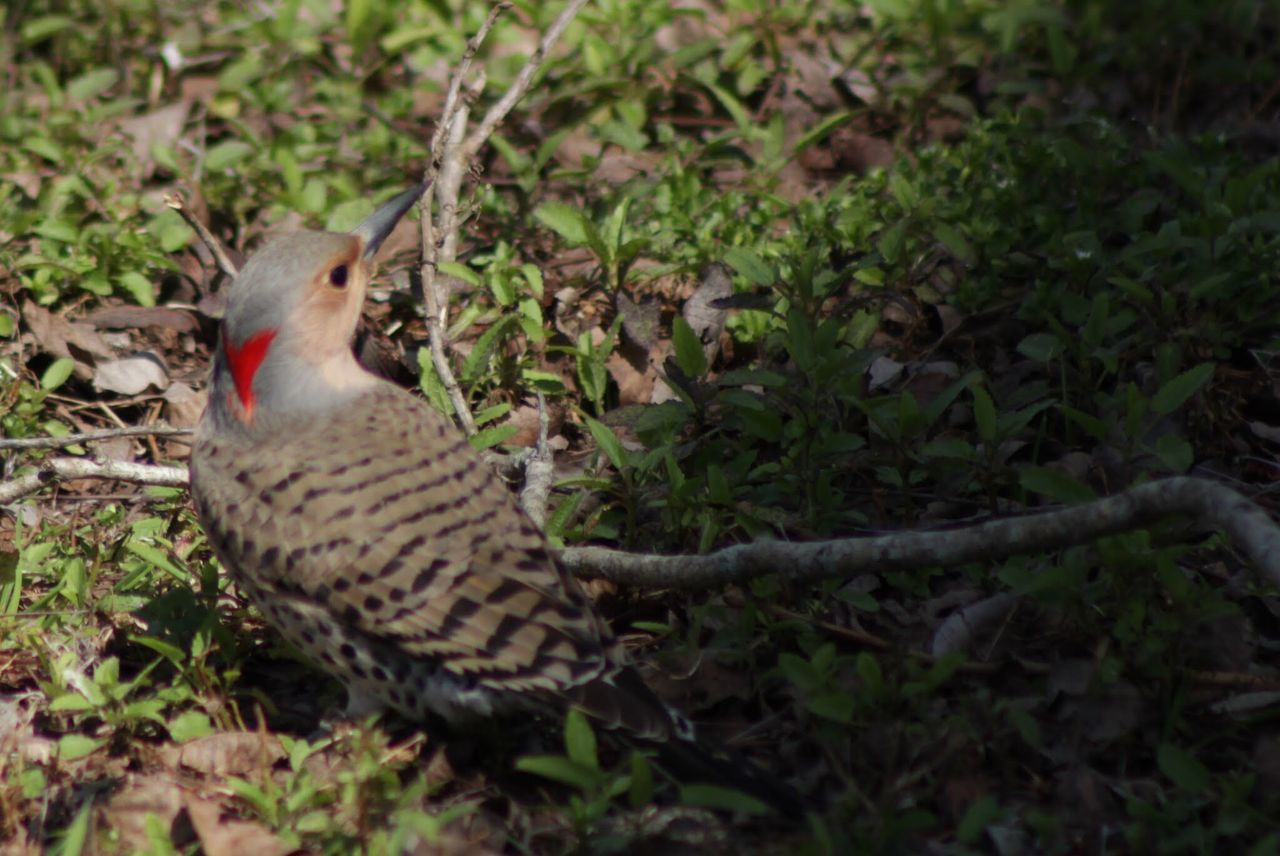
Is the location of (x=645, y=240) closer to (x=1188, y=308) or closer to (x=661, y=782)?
(x=1188, y=308)

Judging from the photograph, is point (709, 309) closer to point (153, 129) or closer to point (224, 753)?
point (224, 753)

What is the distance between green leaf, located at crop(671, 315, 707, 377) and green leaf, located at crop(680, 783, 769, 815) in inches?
73.9

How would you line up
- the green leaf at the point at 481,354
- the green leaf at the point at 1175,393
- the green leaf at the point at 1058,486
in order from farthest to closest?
the green leaf at the point at 481,354 → the green leaf at the point at 1175,393 → the green leaf at the point at 1058,486

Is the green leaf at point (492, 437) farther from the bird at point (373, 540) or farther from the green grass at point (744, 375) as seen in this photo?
the bird at point (373, 540)

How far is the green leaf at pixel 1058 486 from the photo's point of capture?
416 centimetres

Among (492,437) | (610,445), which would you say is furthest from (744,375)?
(492,437)

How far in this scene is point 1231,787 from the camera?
355 centimetres

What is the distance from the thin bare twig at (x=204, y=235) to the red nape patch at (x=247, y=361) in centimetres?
121

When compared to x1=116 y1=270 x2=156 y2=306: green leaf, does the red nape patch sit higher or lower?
higher

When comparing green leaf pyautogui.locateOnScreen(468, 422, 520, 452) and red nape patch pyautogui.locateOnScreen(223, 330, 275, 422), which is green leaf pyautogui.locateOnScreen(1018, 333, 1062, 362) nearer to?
green leaf pyautogui.locateOnScreen(468, 422, 520, 452)

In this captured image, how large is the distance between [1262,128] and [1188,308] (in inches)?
78.4

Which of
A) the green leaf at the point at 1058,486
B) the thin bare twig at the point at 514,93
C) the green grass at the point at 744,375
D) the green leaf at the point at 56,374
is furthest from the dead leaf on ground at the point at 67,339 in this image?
the green leaf at the point at 1058,486

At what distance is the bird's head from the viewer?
4.58 m

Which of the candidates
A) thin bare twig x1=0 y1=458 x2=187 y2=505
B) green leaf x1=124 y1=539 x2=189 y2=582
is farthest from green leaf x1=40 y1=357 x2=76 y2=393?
green leaf x1=124 y1=539 x2=189 y2=582
